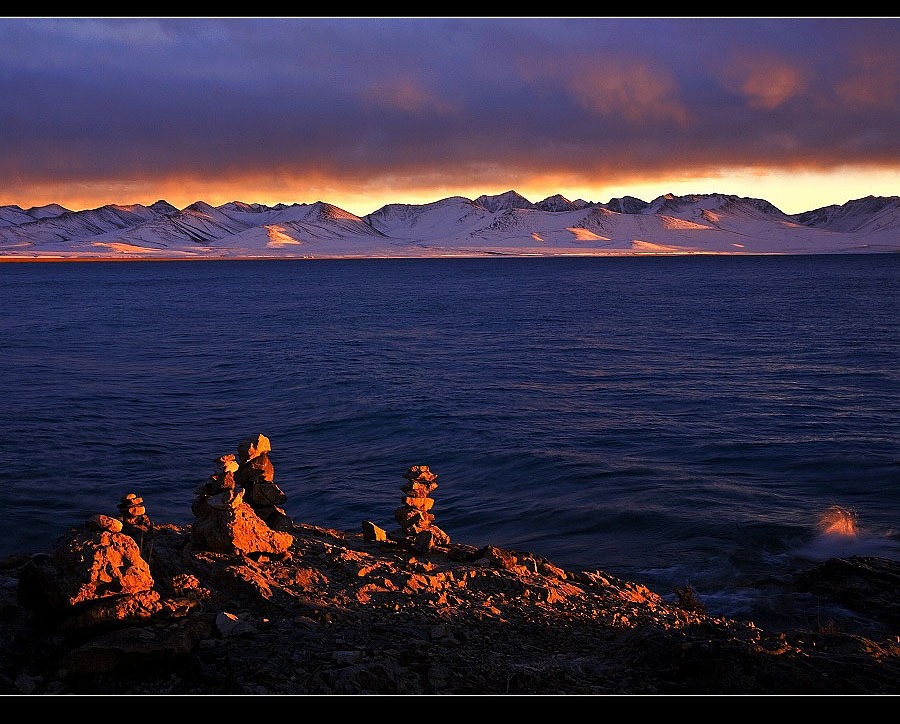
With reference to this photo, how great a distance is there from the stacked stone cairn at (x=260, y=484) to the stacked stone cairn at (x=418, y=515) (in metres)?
1.62

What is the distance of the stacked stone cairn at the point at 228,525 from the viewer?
9281 millimetres

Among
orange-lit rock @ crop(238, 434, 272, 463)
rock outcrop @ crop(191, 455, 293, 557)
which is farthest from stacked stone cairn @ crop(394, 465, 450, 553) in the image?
orange-lit rock @ crop(238, 434, 272, 463)

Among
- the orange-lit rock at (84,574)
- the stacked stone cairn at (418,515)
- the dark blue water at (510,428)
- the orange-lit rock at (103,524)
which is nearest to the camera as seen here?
the orange-lit rock at (84,574)

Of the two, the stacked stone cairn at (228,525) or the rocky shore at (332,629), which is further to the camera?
the stacked stone cairn at (228,525)

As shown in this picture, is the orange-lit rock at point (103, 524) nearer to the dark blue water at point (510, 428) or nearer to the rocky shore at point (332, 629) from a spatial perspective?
the rocky shore at point (332, 629)

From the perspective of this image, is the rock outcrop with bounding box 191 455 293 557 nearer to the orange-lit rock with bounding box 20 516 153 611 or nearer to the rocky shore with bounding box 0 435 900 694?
the rocky shore with bounding box 0 435 900 694

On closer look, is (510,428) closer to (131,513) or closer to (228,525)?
(131,513)

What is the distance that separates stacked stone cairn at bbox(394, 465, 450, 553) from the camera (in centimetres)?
1126

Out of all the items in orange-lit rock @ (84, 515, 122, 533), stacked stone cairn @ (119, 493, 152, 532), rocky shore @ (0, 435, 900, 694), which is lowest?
rocky shore @ (0, 435, 900, 694)

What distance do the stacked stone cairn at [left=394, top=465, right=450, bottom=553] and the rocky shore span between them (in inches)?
32.7

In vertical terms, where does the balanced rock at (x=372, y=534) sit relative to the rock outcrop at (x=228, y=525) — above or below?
below

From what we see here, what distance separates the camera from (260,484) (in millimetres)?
11125

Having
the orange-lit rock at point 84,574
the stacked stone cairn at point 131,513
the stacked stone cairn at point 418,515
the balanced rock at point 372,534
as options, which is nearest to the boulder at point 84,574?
the orange-lit rock at point 84,574
